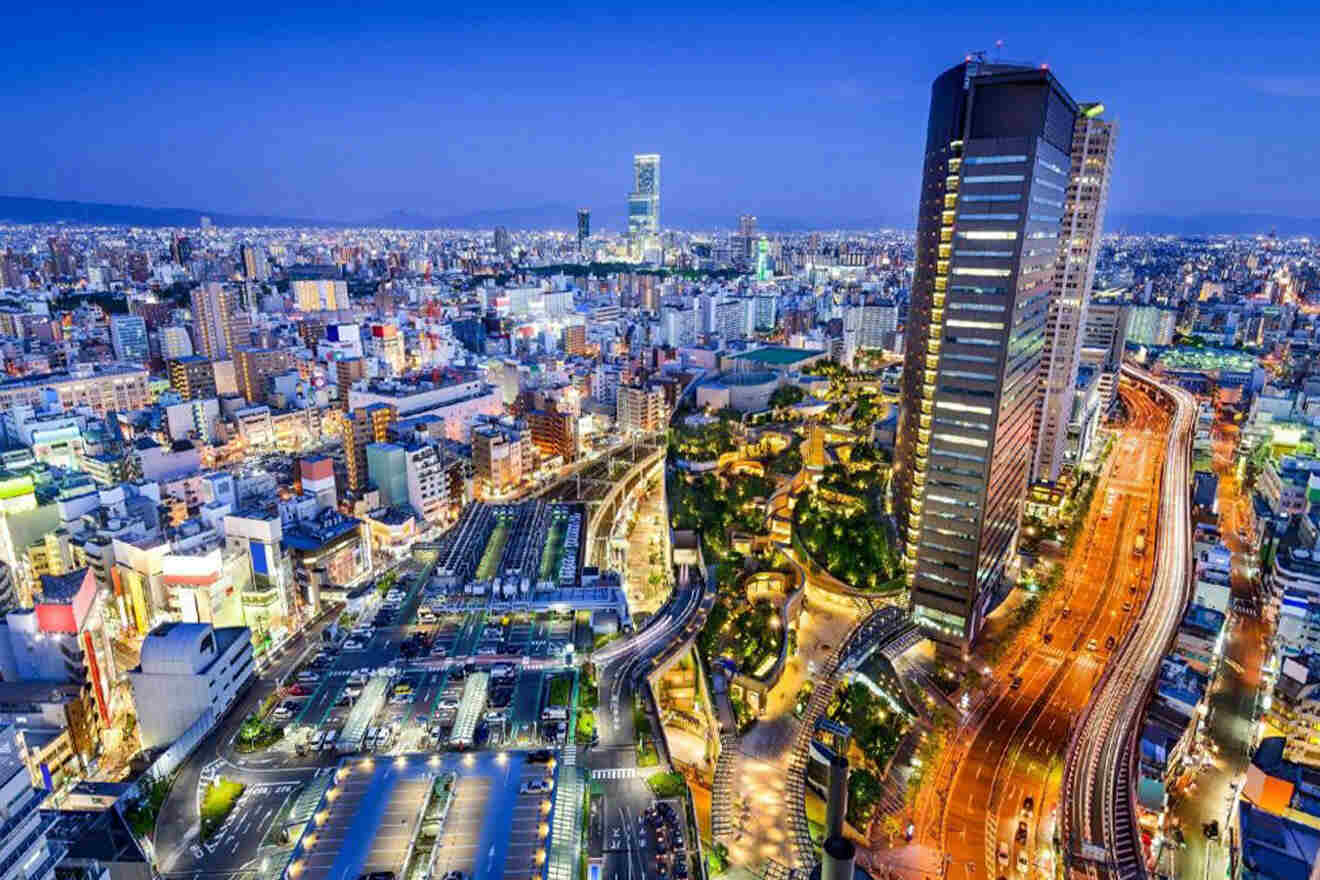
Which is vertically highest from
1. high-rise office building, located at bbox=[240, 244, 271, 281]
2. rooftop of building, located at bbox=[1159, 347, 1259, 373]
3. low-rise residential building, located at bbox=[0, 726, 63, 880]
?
high-rise office building, located at bbox=[240, 244, 271, 281]

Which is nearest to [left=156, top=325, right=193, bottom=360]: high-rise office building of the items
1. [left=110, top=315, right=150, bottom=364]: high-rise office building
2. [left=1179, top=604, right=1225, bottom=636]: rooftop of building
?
[left=110, top=315, right=150, bottom=364]: high-rise office building

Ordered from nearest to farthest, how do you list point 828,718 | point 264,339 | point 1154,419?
point 828,718 → point 1154,419 → point 264,339

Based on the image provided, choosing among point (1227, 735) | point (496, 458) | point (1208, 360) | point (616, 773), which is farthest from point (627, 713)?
point (1208, 360)

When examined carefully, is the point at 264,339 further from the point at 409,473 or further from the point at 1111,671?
the point at 1111,671

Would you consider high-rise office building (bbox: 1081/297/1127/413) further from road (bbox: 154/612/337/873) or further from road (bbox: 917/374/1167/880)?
road (bbox: 154/612/337/873)

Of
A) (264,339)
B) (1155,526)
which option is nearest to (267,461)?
(264,339)

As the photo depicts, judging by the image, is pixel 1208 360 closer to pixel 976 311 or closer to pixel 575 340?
pixel 976 311

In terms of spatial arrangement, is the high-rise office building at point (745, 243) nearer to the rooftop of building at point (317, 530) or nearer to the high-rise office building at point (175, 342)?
the high-rise office building at point (175, 342)
